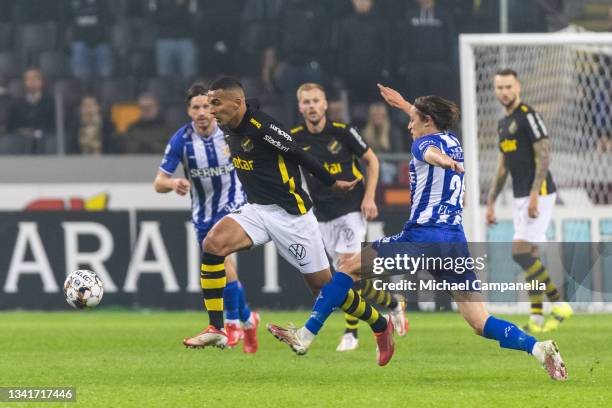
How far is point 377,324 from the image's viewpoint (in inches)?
345

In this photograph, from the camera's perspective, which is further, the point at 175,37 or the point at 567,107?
the point at 175,37

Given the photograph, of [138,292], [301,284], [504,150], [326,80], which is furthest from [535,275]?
[326,80]

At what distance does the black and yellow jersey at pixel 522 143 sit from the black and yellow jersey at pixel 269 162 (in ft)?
11.8

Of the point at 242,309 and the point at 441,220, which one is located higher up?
the point at 441,220

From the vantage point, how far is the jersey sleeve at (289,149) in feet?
28.3

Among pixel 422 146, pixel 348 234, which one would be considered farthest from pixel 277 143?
pixel 348 234

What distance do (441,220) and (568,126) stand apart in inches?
315

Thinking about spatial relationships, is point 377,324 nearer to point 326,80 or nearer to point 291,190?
point 291,190

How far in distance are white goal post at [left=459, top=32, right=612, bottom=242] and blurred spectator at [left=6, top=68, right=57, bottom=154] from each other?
5758mm

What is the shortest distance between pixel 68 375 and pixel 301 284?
649cm

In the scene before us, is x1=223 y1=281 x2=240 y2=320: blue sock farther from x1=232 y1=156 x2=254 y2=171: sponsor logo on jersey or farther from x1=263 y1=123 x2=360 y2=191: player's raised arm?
x1=263 y1=123 x2=360 y2=191: player's raised arm

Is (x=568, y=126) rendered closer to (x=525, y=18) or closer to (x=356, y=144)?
(x=525, y=18)

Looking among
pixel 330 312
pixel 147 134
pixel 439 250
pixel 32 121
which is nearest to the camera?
pixel 439 250

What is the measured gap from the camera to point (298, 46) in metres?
17.7
